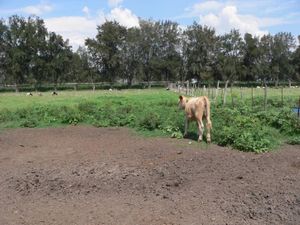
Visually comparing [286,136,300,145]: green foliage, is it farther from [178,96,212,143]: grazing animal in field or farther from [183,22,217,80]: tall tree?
[183,22,217,80]: tall tree

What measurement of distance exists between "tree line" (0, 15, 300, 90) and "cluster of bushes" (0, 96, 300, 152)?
177ft

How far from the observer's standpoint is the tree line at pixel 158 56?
73.1 metres

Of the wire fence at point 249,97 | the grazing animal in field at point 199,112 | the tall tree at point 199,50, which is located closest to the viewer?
the grazing animal in field at point 199,112

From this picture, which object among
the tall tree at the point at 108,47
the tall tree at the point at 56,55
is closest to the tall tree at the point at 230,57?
the tall tree at the point at 108,47

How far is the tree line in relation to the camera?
73.1 meters

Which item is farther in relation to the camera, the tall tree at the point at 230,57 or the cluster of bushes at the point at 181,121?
the tall tree at the point at 230,57

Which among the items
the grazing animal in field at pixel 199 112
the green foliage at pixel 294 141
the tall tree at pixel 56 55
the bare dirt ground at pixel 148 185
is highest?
the tall tree at pixel 56 55

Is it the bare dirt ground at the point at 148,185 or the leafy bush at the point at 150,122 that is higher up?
the leafy bush at the point at 150,122

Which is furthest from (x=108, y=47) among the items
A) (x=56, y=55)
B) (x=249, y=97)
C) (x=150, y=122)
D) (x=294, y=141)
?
(x=294, y=141)

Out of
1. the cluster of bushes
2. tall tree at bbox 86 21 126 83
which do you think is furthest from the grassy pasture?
tall tree at bbox 86 21 126 83

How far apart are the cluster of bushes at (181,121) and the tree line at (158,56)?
53836mm

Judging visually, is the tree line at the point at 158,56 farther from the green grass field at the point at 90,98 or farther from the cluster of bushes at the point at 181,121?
the cluster of bushes at the point at 181,121

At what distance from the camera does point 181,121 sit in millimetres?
15695

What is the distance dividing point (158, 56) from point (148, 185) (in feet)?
244
